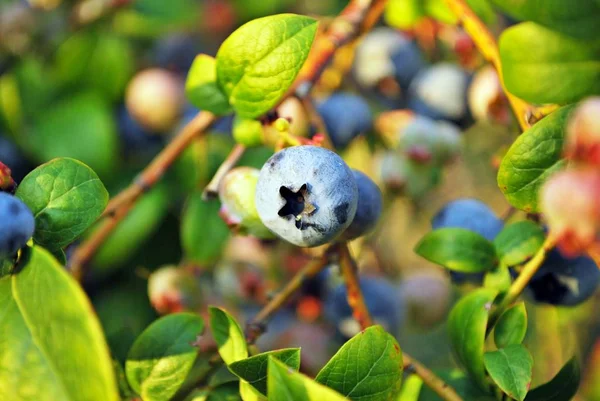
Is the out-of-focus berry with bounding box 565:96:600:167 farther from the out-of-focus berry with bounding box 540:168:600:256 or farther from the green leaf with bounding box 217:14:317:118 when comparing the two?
the green leaf with bounding box 217:14:317:118

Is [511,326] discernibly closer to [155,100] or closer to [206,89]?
[206,89]

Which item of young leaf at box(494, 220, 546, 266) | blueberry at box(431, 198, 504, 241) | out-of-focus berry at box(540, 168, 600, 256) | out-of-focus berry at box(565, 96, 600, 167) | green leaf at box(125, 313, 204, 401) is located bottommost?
blueberry at box(431, 198, 504, 241)

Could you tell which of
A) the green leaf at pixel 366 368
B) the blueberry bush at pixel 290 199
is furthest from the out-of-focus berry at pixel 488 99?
the green leaf at pixel 366 368

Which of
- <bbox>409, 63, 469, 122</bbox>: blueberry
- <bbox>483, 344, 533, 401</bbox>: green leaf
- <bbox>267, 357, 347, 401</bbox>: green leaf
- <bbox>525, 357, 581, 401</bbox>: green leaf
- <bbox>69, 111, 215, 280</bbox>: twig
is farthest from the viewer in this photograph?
<bbox>409, 63, 469, 122</bbox>: blueberry

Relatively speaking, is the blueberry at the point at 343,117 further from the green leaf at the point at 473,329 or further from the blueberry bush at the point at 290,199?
the green leaf at the point at 473,329

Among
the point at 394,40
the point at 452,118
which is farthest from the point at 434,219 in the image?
the point at 394,40

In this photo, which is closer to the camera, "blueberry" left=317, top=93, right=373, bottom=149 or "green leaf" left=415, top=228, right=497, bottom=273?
"green leaf" left=415, top=228, right=497, bottom=273

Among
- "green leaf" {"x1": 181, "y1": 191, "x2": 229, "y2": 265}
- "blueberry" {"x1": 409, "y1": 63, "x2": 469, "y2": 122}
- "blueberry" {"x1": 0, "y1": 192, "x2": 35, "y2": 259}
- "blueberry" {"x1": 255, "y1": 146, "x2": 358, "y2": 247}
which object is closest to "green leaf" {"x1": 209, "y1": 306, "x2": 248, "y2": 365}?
"blueberry" {"x1": 255, "y1": 146, "x2": 358, "y2": 247}
